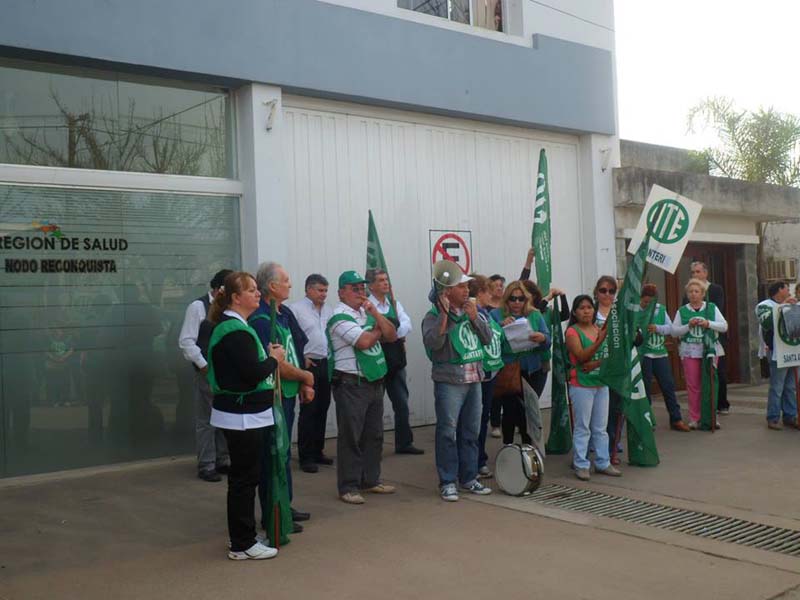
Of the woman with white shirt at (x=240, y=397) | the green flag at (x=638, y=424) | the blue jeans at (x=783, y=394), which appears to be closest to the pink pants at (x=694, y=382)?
the blue jeans at (x=783, y=394)

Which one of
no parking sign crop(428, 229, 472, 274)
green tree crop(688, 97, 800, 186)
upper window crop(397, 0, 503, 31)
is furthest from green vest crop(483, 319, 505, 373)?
green tree crop(688, 97, 800, 186)

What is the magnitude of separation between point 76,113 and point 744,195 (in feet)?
35.6

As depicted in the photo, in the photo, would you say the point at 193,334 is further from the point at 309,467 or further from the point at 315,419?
the point at 309,467

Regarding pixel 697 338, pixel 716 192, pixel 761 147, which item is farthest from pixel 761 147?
pixel 697 338

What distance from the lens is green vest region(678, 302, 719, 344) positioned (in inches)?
392

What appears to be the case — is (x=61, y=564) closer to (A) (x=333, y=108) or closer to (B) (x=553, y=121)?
(A) (x=333, y=108)

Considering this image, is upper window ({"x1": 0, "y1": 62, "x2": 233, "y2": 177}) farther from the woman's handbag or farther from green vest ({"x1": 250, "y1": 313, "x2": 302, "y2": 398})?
the woman's handbag

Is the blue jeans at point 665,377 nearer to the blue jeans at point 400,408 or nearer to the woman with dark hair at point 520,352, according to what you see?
the woman with dark hair at point 520,352

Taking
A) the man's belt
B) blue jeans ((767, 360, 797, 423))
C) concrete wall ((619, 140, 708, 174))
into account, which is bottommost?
blue jeans ((767, 360, 797, 423))

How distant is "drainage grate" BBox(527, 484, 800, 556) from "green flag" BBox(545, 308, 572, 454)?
1.43 metres

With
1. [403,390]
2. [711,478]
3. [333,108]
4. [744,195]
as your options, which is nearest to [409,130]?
[333,108]

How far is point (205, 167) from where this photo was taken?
8.98 meters

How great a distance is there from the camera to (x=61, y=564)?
17.5 ft

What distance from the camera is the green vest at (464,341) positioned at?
6.79m
